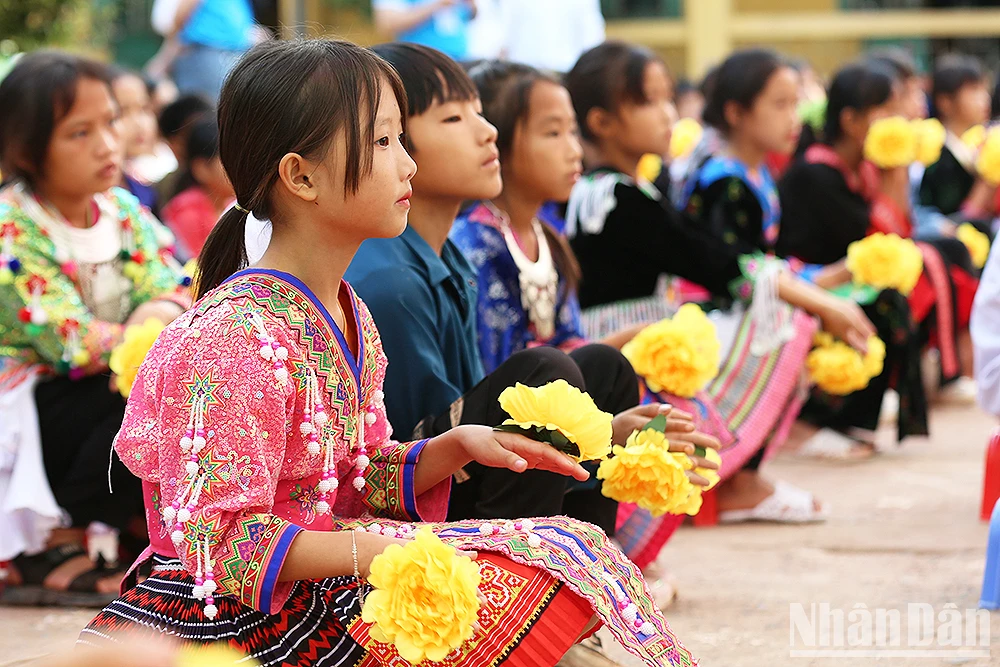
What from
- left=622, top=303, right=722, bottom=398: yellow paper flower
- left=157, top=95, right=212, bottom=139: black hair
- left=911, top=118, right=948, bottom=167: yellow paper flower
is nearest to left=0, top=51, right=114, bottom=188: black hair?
left=622, top=303, right=722, bottom=398: yellow paper flower

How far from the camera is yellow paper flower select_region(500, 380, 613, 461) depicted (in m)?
2.17

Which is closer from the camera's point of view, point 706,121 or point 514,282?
point 514,282

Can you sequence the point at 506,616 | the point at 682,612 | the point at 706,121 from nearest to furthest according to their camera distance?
the point at 506,616 < the point at 682,612 < the point at 706,121

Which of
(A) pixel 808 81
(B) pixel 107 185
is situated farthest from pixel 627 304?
(A) pixel 808 81

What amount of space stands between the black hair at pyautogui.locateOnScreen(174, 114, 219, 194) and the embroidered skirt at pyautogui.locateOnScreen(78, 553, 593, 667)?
10.6 feet

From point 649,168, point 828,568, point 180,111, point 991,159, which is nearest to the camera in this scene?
point 828,568

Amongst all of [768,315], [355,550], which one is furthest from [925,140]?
[355,550]

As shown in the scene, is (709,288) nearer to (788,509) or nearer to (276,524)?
(788,509)

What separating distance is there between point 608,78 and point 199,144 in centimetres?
187

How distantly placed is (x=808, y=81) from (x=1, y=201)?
7633mm

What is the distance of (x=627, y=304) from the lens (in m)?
4.42

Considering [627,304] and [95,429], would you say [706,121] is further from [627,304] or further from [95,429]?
[95,429]

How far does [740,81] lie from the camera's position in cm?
530

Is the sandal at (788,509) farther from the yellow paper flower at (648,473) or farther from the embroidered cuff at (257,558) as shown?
the embroidered cuff at (257,558)
